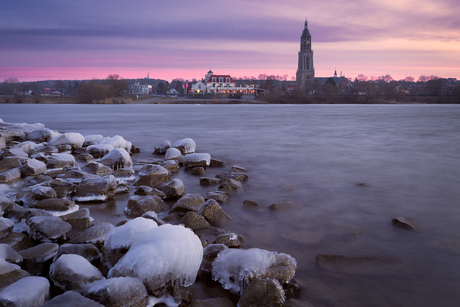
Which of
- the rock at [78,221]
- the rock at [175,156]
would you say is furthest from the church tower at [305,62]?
the rock at [78,221]

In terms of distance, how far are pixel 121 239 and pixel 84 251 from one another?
12.8 inches

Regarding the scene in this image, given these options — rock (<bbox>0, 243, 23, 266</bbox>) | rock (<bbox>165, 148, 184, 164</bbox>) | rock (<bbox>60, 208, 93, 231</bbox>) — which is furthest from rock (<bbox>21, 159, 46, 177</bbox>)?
rock (<bbox>0, 243, 23, 266</bbox>)

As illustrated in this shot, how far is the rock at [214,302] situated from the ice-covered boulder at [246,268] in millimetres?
194

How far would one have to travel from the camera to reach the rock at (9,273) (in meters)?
2.40

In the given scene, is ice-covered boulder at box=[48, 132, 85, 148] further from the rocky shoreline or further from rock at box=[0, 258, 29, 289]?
rock at box=[0, 258, 29, 289]

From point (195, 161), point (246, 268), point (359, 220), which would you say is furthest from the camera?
point (195, 161)

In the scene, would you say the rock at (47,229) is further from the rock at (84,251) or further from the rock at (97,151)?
the rock at (97,151)

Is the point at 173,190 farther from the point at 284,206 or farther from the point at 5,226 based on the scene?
the point at 5,226

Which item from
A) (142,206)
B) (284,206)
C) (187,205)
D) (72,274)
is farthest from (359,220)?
(72,274)

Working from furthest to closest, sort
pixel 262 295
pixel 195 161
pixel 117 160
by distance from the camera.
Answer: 1. pixel 195 161
2. pixel 117 160
3. pixel 262 295

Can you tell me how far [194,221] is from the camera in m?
3.78

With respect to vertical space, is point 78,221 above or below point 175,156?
below

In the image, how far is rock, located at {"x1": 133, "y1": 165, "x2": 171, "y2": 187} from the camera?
5.44 metres

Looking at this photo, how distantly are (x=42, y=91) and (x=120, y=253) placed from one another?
17321cm
